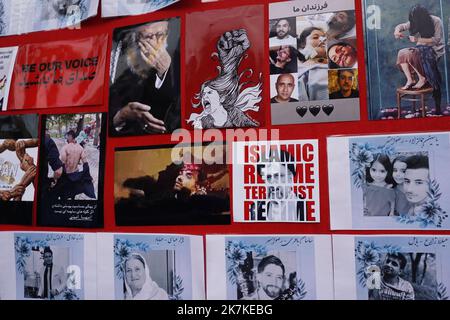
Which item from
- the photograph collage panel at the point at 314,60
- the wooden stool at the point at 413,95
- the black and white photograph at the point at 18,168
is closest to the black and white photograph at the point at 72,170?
the black and white photograph at the point at 18,168

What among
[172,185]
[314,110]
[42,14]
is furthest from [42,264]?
[314,110]

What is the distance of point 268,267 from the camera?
0.83 meters

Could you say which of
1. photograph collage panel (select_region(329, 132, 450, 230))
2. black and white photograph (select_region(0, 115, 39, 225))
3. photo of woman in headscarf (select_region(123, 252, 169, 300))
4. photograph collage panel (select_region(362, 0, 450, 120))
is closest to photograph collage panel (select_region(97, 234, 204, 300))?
photo of woman in headscarf (select_region(123, 252, 169, 300))

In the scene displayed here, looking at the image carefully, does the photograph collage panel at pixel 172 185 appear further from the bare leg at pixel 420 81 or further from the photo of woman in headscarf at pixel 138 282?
the bare leg at pixel 420 81

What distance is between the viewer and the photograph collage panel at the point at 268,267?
0.81 metres

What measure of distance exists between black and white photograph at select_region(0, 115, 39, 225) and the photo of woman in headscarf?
293mm

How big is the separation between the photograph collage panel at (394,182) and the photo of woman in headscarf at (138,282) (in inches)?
17.3

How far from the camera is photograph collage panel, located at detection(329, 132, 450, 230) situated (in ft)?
2.50

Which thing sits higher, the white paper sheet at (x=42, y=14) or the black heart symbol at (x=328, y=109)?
the white paper sheet at (x=42, y=14)

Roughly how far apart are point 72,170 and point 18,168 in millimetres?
153

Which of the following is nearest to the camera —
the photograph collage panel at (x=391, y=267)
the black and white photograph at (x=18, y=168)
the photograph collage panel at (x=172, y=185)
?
the photograph collage panel at (x=391, y=267)

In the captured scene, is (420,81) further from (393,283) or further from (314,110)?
(393,283)

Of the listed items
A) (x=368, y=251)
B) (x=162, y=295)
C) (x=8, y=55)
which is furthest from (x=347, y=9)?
(x=8, y=55)
